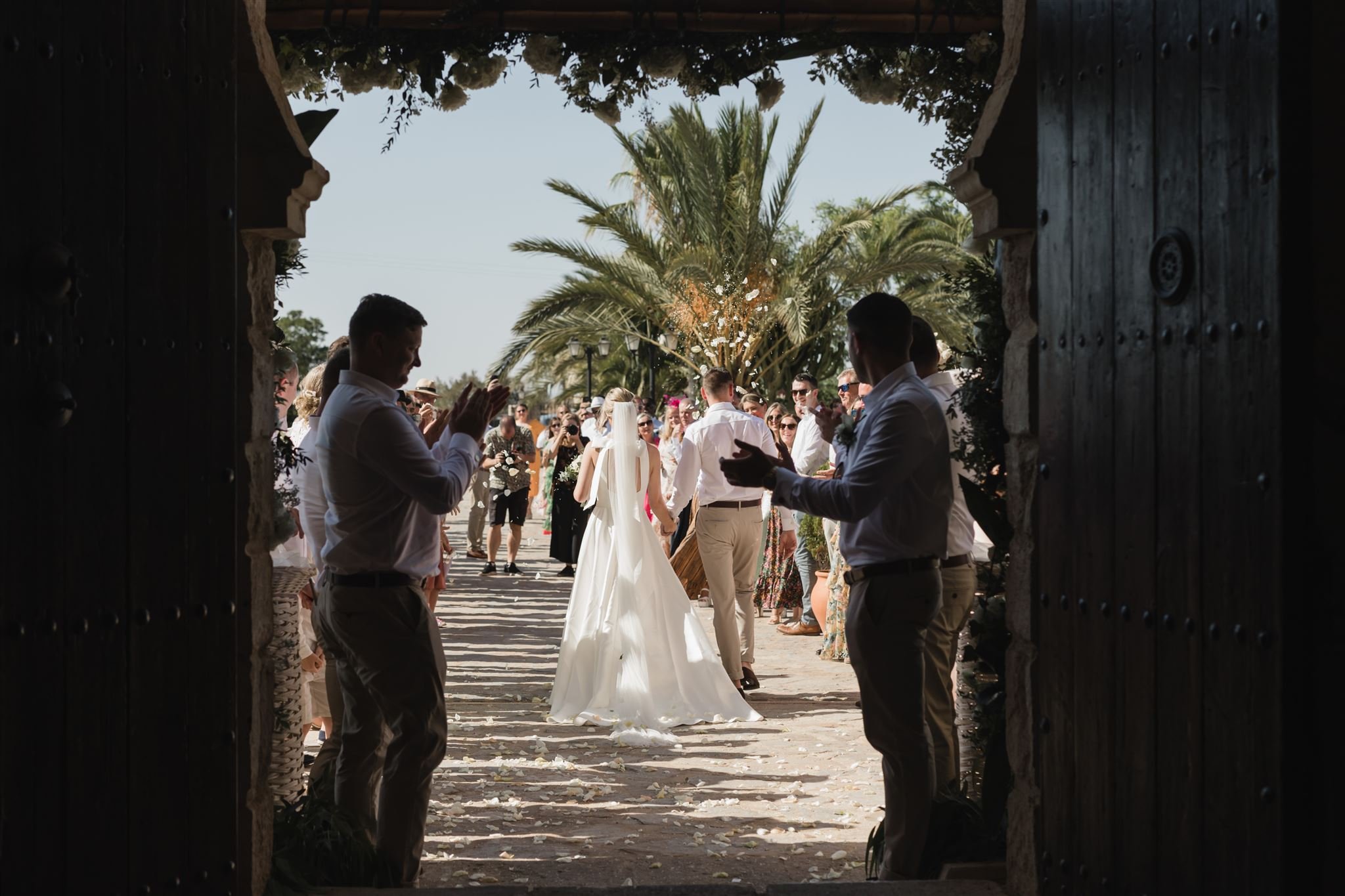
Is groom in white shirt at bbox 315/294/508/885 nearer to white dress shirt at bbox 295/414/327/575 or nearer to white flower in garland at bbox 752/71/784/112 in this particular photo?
white dress shirt at bbox 295/414/327/575

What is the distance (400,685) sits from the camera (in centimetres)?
460

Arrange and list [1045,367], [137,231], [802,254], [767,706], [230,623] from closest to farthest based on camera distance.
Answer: [137,231] < [230,623] < [1045,367] < [767,706] < [802,254]

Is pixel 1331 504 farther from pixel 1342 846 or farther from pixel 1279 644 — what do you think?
pixel 1342 846

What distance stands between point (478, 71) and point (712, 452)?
176 inches

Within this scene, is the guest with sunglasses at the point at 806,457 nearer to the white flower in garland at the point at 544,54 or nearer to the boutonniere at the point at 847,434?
the boutonniere at the point at 847,434

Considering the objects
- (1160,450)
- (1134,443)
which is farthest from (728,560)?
(1160,450)

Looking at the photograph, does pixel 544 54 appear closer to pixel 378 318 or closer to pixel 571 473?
pixel 378 318

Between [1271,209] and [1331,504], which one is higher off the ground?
Result: [1271,209]

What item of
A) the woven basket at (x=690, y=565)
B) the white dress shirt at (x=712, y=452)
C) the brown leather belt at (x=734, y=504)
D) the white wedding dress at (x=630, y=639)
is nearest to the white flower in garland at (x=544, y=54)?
the white wedding dress at (x=630, y=639)

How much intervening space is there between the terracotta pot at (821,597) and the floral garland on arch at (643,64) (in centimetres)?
637

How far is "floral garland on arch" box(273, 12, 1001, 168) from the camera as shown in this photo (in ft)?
18.6

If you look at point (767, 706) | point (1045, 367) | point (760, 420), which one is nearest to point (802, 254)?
point (760, 420)

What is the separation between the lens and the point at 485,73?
5.79m

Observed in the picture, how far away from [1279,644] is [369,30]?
438 centimetres
